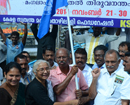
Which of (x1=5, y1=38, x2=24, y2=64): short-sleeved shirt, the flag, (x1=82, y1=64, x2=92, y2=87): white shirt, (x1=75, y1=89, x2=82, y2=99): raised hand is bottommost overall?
(x1=75, y1=89, x2=82, y2=99): raised hand

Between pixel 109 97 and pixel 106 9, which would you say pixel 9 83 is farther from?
pixel 106 9

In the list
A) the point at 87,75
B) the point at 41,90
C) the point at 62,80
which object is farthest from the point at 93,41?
the point at 41,90

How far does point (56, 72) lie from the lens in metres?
3.94

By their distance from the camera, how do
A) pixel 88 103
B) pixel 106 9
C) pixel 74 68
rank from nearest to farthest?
pixel 74 68
pixel 88 103
pixel 106 9

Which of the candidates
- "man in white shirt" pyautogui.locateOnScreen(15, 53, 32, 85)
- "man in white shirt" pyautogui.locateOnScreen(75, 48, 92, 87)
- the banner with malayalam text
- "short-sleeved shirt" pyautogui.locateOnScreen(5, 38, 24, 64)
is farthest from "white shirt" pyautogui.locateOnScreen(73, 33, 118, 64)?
"man in white shirt" pyautogui.locateOnScreen(15, 53, 32, 85)

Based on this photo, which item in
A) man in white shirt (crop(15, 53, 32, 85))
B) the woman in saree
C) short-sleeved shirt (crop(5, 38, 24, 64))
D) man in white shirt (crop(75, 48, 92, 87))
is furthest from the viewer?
short-sleeved shirt (crop(5, 38, 24, 64))

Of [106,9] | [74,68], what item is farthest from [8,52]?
[74,68]

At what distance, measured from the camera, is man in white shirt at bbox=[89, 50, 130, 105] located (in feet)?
11.3

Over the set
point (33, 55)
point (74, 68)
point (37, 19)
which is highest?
point (37, 19)

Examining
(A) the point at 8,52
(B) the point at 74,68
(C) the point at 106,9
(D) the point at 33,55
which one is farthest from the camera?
(D) the point at 33,55

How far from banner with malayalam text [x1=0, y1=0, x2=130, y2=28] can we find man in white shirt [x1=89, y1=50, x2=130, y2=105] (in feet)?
5.70

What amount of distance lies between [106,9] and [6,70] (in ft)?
9.06

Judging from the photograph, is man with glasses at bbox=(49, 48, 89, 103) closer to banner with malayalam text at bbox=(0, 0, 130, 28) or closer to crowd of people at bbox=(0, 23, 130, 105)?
crowd of people at bbox=(0, 23, 130, 105)

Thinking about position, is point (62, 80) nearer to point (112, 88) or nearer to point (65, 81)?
point (65, 81)
